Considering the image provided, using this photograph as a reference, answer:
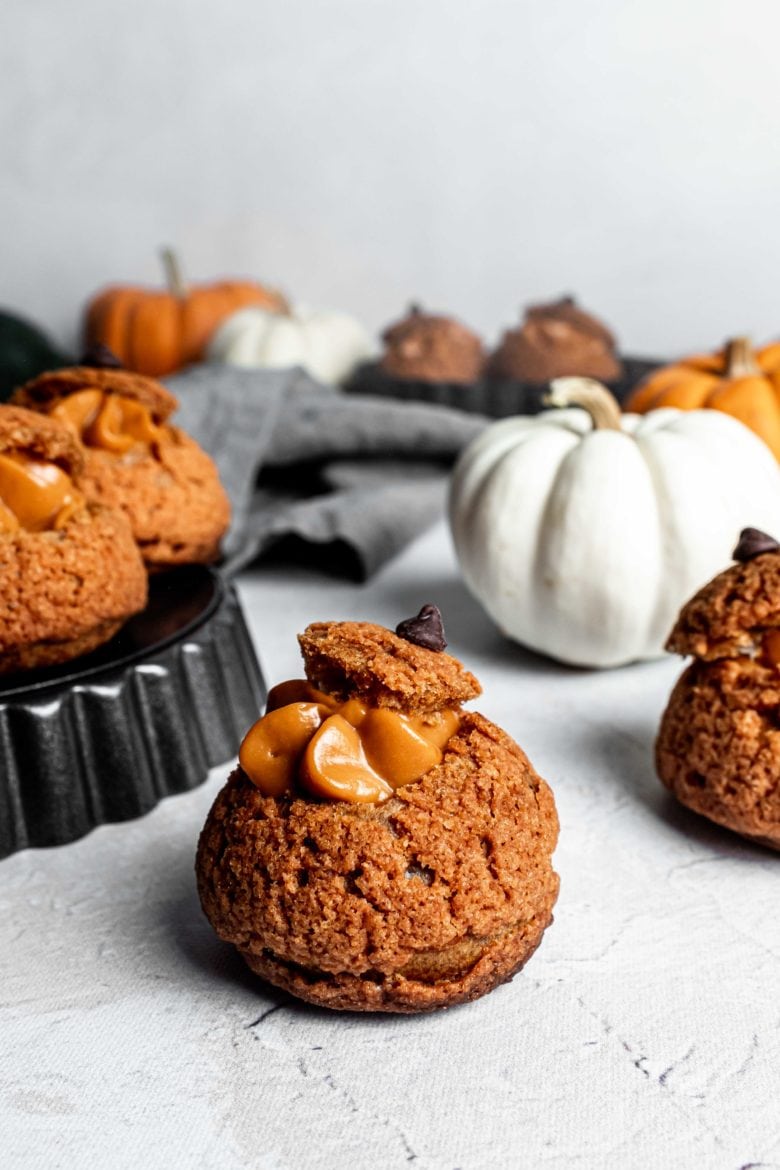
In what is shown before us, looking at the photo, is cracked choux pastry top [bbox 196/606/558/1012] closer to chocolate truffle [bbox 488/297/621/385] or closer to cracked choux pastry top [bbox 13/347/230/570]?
cracked choux pastry top [bbox 13/347/230/570]

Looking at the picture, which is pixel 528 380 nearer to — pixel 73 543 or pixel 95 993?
pixel 73 543

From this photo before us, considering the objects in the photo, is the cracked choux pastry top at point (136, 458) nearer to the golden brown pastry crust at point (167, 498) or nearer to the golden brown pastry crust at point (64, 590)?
the golden brown pastry crust at point (167, 498)

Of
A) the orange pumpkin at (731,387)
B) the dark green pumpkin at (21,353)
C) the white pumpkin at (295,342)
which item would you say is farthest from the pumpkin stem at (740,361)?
the dark green pumpkin at (21,353)

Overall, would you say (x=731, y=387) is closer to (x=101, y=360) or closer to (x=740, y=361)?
(x=740, y=361)

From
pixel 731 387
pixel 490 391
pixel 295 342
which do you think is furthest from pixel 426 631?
pixel 295 342

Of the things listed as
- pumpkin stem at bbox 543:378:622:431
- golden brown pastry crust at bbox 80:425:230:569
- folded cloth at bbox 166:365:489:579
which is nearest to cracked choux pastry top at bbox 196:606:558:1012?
golden brown pastry crust at bbox 80:425:230:569
